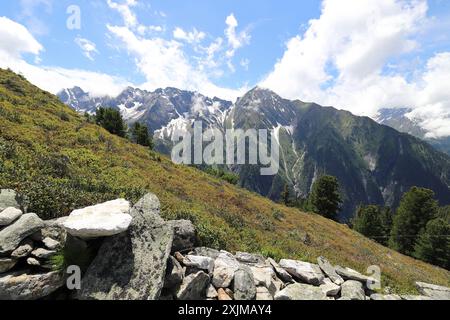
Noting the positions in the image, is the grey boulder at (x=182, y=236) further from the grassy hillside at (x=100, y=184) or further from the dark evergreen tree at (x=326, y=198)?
the dark evergreen tree at (x=326, y=198)

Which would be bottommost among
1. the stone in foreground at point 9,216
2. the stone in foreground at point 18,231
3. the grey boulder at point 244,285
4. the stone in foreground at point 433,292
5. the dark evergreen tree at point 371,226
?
the dark evergreen tree at point 371,226

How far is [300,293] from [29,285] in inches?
279

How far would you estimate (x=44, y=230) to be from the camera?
7.73 meters

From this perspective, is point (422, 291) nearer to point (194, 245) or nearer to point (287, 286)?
point (287, 286)

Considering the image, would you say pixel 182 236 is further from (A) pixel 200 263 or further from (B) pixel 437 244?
(B) pixel 437 244

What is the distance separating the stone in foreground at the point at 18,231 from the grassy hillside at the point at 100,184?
192 centimetres

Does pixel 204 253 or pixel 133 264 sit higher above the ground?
pixel 133 264

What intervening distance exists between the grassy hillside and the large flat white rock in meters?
2.28

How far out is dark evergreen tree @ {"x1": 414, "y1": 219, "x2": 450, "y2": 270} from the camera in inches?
1864

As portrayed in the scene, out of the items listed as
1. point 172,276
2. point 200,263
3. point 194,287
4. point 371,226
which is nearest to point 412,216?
point 371,226

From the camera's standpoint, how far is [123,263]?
7266mm

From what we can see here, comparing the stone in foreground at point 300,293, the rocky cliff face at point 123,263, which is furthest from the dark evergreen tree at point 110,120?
the stone in foreground at point 300,293

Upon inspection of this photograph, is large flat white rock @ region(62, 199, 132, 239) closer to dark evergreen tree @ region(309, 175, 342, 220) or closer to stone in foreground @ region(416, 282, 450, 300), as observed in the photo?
stone in foreground @ region(416, 282, 450, 300)

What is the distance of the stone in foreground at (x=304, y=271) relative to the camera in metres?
9.81
